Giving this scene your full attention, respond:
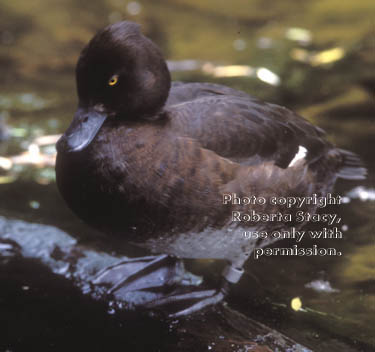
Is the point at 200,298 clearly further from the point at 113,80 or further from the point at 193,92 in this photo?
the point at 113,80

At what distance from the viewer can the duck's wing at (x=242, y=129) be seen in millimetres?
2596

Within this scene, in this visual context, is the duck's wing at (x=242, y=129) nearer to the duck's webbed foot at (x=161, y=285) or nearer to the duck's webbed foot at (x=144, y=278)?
the duck's webbed foot at (x=161, y=285)

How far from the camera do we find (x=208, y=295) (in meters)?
2.87

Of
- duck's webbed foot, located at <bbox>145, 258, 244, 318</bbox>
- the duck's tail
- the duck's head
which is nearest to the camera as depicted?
the duck's head

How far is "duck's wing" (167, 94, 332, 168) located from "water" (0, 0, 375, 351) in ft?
2.14

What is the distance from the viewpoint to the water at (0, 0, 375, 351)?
2658 mm

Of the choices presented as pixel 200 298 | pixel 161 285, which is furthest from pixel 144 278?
pixel 200 298

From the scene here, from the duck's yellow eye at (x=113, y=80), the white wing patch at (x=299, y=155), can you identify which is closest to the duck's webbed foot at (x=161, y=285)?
the white wing patch at (x=299, y=155)

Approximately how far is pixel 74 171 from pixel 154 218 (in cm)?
42

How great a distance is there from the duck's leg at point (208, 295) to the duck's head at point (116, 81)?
2.79 ft

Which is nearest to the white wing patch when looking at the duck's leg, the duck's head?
the duck's leg

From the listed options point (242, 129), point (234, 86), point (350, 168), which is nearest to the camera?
point (242, 129)

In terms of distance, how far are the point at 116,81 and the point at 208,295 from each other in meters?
1.13

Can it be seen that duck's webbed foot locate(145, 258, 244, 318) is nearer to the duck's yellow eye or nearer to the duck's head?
the duck's head
